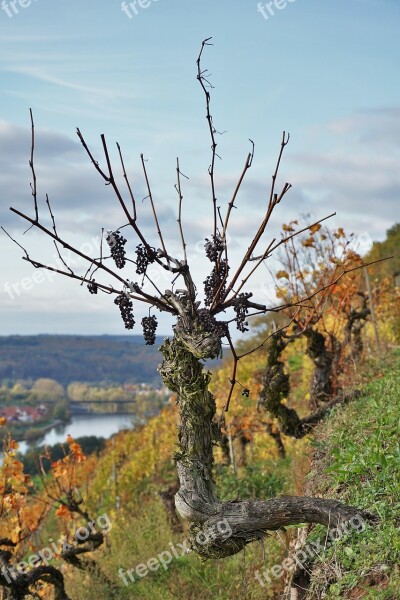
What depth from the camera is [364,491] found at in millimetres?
5867

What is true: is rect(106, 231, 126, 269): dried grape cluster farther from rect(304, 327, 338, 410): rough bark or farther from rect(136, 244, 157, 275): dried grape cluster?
rect(304, 327, 338, 410): rough bark

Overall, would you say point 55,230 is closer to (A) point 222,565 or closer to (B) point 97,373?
(A) point 222,565

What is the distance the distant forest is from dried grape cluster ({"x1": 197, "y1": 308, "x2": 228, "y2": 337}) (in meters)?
69.2

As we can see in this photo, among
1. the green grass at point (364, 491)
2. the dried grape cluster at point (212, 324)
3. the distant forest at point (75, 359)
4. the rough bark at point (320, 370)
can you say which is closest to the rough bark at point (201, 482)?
the dried grape cluster at point (212, 324)

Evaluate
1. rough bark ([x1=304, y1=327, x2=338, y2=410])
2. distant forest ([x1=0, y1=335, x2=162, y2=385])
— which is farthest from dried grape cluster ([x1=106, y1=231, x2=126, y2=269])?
distant forest ([x1=0, y1=335, x2=162, y2=385])

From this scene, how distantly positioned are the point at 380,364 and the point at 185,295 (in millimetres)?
6583

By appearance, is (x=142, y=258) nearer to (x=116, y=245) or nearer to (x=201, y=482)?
(x=116, y=245)

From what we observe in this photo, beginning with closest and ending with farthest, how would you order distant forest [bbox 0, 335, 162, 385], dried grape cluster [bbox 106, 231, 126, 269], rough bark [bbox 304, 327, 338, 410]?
dried grape cluster [bbox 106, 231, 126, 269]
rough bark [bbox 304, 327, 338, 410]
distant forest [bbox 0, 335, 162, 385]

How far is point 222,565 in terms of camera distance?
8484mm

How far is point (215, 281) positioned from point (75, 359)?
8636 centimetres

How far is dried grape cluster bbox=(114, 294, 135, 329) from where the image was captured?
4.65 metres

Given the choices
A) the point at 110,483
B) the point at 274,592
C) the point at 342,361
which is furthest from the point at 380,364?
the point at 110,483

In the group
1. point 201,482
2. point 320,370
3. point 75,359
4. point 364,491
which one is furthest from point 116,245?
point 75,359

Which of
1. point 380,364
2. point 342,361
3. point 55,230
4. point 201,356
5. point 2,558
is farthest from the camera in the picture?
point 342,361
